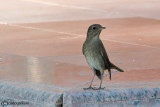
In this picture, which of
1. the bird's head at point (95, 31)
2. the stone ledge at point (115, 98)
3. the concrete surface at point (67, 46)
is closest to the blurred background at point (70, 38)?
the concrete surface at point (67, 46)

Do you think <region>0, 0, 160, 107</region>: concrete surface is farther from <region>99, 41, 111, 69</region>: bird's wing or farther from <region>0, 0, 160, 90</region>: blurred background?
<region>99, 41, 111, 69</region>: bird's wing

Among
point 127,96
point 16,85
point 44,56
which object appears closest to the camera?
point 127,96

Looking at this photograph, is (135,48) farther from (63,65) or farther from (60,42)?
(63,65)

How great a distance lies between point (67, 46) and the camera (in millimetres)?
8586

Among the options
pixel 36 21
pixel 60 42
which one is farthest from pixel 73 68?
pixel 36 21

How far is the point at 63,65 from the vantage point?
6840 millimetres

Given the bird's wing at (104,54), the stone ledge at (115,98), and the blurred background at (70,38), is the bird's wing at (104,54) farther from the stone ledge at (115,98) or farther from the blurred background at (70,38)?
the blurred background at (70,38)

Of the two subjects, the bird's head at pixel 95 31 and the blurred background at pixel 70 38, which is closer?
the bird's head at pixel 95 31

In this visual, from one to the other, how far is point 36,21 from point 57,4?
2906 mm

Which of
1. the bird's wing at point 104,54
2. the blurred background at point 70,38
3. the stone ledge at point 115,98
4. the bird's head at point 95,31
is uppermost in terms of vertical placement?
the bird's head at point 95,31

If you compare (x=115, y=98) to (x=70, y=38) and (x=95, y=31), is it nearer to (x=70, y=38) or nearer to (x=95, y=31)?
(x=95, y=31)

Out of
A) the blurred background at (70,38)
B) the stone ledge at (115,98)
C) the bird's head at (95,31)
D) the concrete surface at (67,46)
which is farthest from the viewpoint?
the blurred background at (70,38)

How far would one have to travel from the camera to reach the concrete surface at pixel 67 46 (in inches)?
208

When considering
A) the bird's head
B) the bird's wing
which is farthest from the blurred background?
the bird's head
